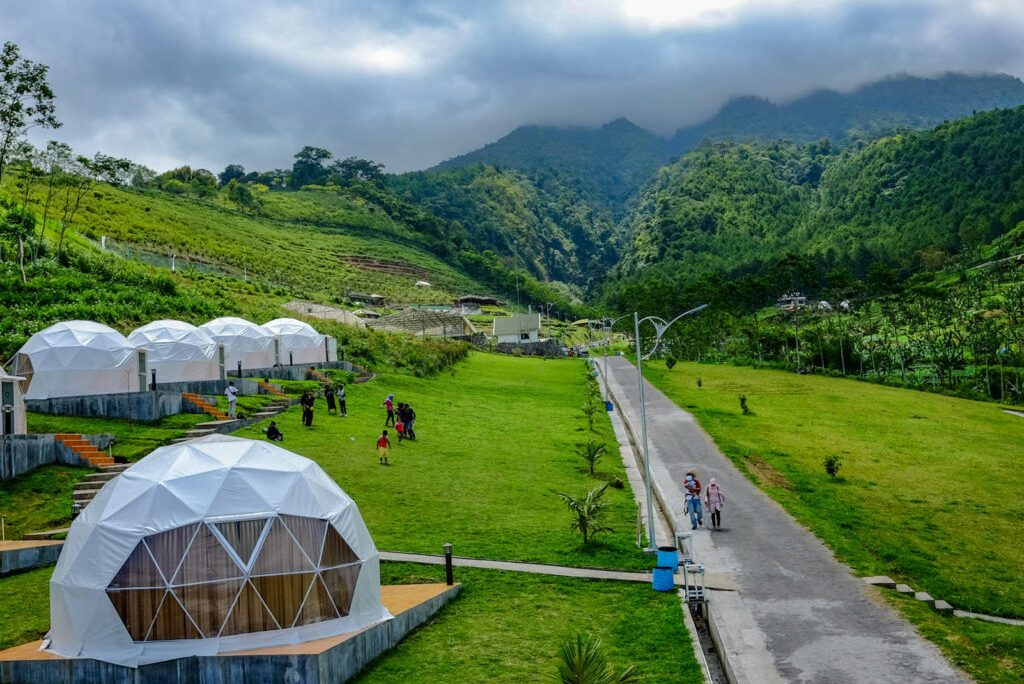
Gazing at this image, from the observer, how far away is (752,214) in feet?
632

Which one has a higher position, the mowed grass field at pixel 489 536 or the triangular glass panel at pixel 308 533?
the triangular glass panel at pixel 308 533

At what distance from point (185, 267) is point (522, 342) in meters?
36.1

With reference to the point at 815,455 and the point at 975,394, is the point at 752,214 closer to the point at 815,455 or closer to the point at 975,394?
the point at 975,394

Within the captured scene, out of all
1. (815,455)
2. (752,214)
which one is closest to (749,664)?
(815,455)

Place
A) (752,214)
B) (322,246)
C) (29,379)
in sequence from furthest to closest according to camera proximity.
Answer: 1. (752,214)
2. (322,246)
3. (29,379)

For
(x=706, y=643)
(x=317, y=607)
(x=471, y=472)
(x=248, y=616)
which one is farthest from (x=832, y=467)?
(x=248, y=616)

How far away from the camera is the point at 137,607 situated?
14562mm

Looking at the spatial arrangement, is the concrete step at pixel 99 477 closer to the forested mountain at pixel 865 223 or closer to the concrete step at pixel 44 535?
the concrete step at pixel 44 535

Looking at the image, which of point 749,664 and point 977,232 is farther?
point 977,232

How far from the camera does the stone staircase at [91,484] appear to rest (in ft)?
79.2

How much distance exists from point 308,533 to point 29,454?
573 inches

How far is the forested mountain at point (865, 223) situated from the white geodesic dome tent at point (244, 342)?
2546 inches

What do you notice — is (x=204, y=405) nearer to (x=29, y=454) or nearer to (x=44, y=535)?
(x=29, y=454)

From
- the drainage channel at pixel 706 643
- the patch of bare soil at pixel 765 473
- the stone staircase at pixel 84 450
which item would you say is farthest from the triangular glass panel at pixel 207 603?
the patch of bare soil at pixel 765 473
